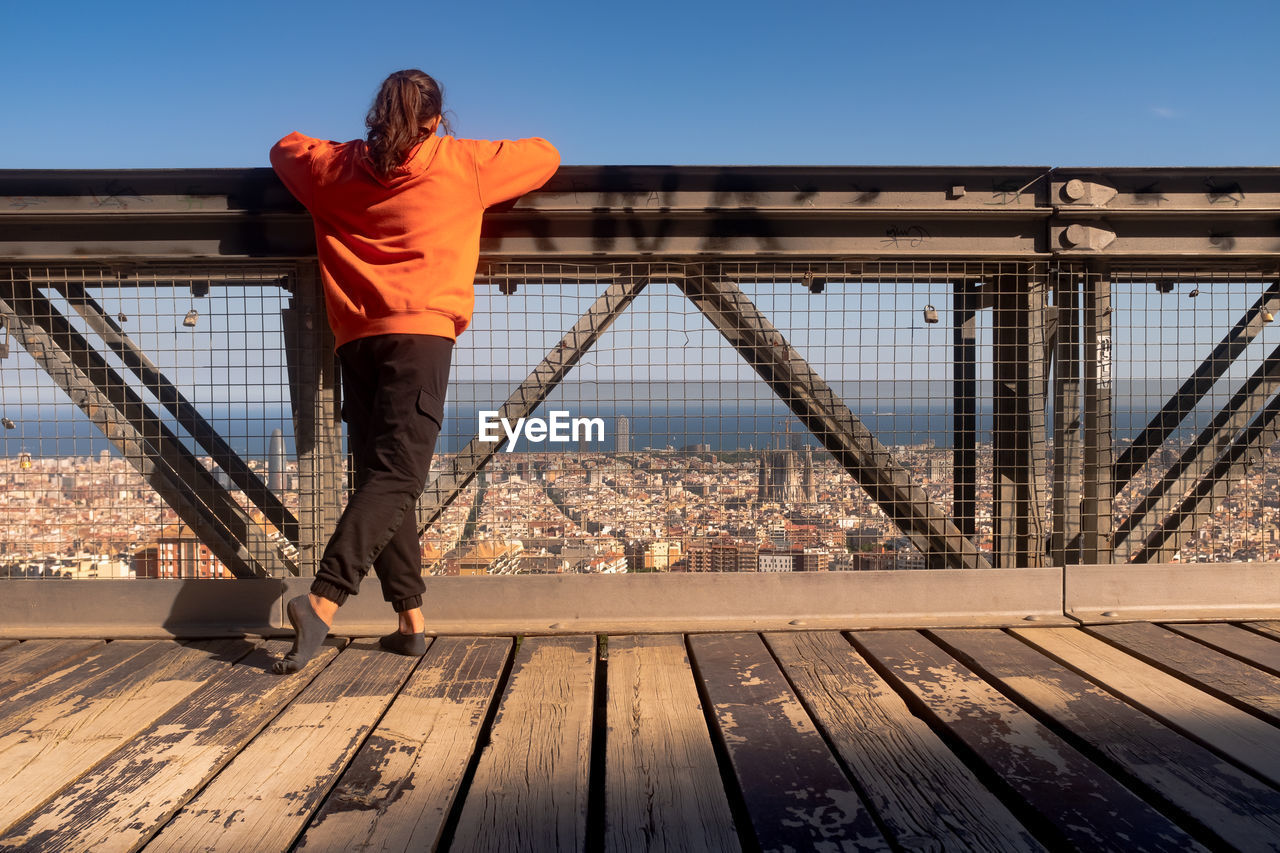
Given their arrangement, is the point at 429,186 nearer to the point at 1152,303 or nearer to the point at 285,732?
the point at 285,732

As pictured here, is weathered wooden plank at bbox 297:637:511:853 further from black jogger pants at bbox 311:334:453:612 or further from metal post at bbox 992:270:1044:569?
metal post at bbox 992:270:1044:569

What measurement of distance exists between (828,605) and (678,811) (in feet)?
4.41

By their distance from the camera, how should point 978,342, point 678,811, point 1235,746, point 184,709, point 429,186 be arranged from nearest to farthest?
point 678,811, point 1235,746, point 184,709, point 429,186, point 978,342

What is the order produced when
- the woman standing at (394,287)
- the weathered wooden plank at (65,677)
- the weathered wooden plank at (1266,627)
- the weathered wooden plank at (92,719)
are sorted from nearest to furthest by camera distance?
the weathered wooden plank at (92,719), the weathered wooden plank at (65,677), the woman standing at (394,287), the weathered wooden plank at (1266,627)

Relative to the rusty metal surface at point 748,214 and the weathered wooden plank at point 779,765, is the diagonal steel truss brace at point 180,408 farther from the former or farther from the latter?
the weathered wooden plank at point 779,765

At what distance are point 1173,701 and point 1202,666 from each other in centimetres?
35

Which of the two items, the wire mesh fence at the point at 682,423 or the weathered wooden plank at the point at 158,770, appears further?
the wire mesh fence at the point at 682,423

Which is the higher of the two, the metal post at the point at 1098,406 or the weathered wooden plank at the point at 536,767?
the metal post at the point at 1098,406

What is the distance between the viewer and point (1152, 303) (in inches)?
104

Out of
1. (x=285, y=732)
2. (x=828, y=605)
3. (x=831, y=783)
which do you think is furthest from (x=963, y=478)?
(x=285, y=732)

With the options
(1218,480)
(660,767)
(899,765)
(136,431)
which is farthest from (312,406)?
(1218,480)

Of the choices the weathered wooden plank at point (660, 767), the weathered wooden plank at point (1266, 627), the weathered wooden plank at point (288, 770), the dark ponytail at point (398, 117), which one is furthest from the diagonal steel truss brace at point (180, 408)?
the weathered wooden plank at point (1266, 627)

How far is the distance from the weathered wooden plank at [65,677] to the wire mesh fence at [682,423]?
0.30 metres

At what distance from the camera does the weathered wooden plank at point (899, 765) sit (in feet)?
4.32
